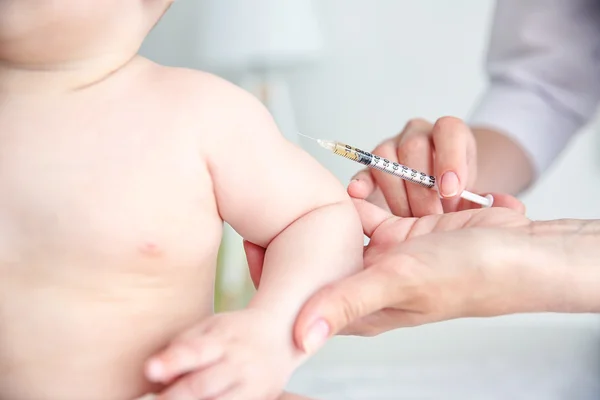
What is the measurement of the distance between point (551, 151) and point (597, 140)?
29.8 inches

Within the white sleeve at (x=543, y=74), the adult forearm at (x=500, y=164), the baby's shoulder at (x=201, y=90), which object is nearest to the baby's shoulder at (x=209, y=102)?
the baby's shoulder at (x=201, y=90)

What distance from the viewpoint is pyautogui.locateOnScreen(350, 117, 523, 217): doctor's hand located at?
3.28ft

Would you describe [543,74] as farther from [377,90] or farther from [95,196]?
[95,196]

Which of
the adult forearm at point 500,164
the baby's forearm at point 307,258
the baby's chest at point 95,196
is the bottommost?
the adult forearm at point 500,164

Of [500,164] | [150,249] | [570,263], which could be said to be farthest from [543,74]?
[150,249]

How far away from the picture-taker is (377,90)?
2.18 m

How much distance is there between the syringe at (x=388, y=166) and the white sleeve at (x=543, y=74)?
315 mm

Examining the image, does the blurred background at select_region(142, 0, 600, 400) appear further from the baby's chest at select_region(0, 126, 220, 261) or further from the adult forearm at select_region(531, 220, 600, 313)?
the baby's chest at select_region(0, 126, 220, 261)

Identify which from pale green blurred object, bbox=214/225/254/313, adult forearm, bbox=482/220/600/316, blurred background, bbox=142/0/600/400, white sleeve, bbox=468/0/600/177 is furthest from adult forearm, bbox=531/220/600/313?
pale green blurred object, bbox=214/225/254/313

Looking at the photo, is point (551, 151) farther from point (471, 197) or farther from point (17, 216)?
point (17, 216)

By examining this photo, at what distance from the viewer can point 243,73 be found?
221cm

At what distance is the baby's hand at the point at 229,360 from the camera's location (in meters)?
0.52

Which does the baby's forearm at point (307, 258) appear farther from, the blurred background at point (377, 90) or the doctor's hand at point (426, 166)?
the blurred background at point (377, 90)

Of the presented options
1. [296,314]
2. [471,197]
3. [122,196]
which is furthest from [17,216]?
[471,197]
